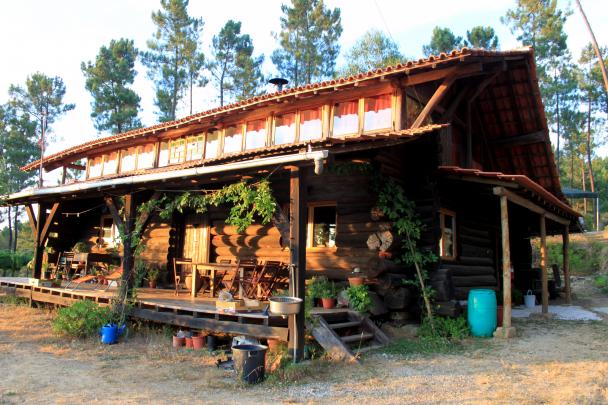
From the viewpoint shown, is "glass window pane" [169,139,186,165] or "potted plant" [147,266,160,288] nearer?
"potted plant" [147,266,160,288]

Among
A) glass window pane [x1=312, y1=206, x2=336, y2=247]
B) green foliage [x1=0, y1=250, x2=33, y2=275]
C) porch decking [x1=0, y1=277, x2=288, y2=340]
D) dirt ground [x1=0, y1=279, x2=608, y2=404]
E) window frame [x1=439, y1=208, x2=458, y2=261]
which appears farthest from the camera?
green foliage [x1=0, y1=250, x2=33, y2=275]

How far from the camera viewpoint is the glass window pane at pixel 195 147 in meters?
13.6

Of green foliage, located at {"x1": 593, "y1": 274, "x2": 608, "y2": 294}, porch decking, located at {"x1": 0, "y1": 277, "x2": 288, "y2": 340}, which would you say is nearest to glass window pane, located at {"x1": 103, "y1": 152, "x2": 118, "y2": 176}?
porch decking, located at {"x1": 0, "y1": 277, "x2": 288, "y2": 340}

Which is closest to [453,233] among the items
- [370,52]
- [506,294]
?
[506,294]

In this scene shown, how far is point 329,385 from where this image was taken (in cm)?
576

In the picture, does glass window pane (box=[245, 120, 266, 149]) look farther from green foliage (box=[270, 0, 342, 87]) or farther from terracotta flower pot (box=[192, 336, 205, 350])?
green foliage (box=[270, 0, 342, 87])

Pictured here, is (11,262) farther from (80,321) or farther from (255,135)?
(80,321)

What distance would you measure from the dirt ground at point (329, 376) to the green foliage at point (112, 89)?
2547cm

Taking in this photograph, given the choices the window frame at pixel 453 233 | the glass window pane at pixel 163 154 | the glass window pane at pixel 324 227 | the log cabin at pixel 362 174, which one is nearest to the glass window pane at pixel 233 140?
the log cabin at pixel 362 174

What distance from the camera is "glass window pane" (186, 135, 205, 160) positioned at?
13602mm

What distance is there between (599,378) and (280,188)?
6.78 m

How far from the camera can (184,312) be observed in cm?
847

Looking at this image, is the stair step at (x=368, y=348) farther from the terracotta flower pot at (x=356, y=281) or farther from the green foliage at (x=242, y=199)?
the green foliage at (x=242, y=199)

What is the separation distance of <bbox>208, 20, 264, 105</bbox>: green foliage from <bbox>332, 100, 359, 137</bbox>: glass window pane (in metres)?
20.7
